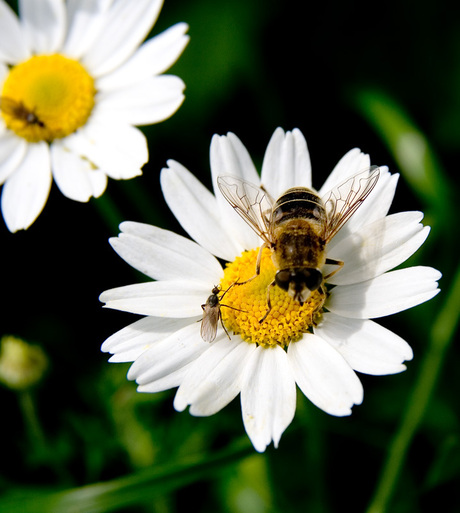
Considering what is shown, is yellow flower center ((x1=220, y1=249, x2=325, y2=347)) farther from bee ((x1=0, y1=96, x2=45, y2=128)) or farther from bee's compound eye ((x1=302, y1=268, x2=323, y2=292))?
bee ((x1=0, y1=96, x2=45, y2=128))

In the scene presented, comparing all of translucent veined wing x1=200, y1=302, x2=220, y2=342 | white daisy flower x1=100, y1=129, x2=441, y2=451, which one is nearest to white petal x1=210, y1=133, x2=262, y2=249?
white daisy flower x1=100, y1=129, x2=441, y2=451

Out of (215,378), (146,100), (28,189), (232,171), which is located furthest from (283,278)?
(28,189)

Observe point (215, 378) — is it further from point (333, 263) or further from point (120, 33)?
point (120, 33)

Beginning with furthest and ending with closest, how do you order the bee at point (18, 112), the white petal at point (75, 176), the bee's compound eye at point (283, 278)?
1. the bee at point (18, 112)
2. the white petal at point (75, 176)
3. the bee's compound eye at point (283, 278)

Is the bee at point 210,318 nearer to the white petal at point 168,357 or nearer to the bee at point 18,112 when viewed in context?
the white petal at point 168,357

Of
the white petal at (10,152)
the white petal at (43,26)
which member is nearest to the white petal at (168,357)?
the white petal at (10,152)

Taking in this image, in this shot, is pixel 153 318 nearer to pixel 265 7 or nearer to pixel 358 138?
pixel 358 138
